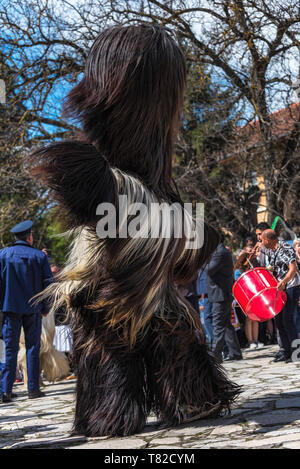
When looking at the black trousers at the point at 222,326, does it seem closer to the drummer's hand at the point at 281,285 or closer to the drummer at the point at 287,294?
the drummer at the point at 287,294

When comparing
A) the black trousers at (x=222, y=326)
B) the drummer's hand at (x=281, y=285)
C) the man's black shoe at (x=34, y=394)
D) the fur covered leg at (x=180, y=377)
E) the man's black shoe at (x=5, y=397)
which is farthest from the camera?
the black trousers at (x=222, y=326)

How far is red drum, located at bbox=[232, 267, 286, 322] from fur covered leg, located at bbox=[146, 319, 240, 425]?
3.27 meters

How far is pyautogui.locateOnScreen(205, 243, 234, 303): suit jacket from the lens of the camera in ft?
29.5

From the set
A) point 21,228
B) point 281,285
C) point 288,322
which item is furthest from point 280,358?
point 21,228

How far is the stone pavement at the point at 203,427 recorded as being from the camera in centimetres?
342

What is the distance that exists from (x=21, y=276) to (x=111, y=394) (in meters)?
3.63

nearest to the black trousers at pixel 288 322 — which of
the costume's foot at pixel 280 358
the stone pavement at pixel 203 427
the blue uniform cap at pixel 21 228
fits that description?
the costume's foot at pixel 280 358

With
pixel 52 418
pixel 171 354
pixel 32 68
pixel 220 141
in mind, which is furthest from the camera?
pixel 220 141

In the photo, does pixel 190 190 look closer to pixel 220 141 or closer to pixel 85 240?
pixel 220 141

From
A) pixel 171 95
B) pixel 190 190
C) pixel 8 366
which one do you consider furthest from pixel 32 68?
pixel 171 95

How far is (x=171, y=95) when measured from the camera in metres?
3.89

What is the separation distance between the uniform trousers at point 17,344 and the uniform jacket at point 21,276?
0.13m

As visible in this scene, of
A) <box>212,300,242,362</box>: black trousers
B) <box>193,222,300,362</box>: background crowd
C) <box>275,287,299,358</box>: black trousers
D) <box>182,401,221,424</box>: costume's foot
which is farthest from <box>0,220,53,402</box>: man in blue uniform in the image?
<box>182,401,221,424</box>: costume's foot
